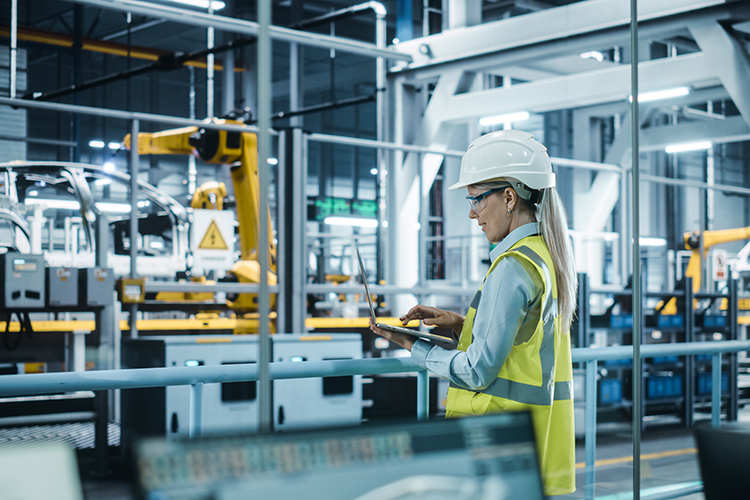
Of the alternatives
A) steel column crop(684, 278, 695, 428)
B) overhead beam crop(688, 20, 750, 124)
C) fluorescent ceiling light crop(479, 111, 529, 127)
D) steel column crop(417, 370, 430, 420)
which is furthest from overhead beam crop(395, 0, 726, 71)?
steel column crop(417, 370, 430, 420)

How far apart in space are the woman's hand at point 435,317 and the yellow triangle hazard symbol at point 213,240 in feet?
15.4

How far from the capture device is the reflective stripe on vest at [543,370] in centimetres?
166

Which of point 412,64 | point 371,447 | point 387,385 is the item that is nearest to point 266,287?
point 371,447

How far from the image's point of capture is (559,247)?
68.7 inches

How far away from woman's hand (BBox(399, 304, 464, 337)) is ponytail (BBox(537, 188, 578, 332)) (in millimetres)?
310

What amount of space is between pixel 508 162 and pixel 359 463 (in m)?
1.00

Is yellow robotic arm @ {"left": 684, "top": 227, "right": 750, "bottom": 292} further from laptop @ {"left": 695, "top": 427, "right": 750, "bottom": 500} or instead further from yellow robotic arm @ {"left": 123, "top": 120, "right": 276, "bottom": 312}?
laptop @ {"left": 695, "top": 427, "right": 750, "bottom": 500}

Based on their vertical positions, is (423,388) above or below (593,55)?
below

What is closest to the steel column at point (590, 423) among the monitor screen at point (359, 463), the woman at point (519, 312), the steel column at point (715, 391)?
the steel column at point (715, 391)

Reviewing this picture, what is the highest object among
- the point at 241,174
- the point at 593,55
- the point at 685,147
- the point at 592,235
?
the point at 593,55

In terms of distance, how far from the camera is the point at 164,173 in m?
16.8

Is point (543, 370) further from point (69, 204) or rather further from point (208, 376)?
point (69, 204)

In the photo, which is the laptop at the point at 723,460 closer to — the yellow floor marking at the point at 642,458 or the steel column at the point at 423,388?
the steel column at the point at 423,388

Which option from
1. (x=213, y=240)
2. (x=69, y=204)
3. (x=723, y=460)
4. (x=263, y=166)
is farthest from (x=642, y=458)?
(x=69, y=204)
